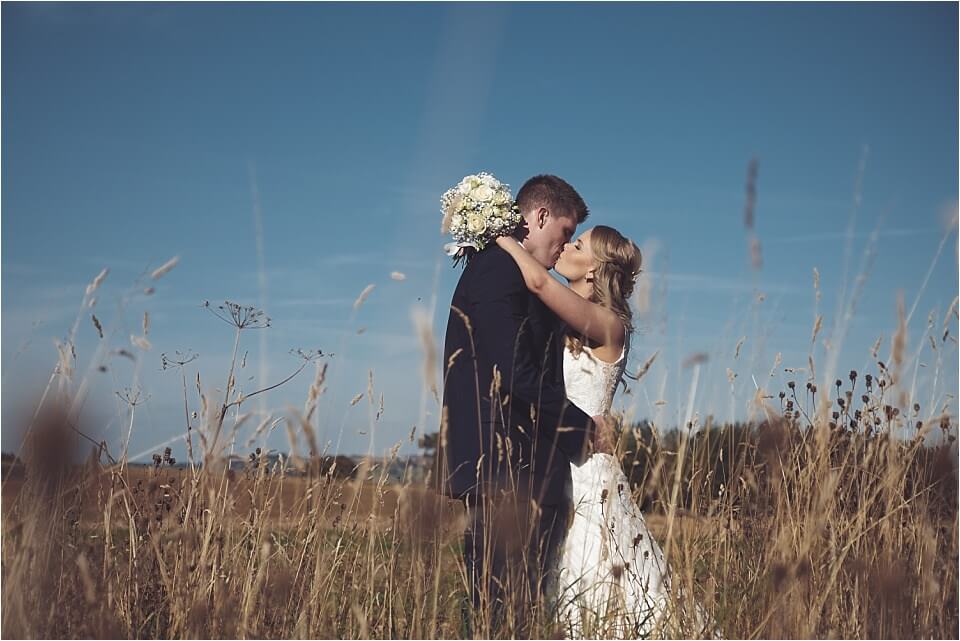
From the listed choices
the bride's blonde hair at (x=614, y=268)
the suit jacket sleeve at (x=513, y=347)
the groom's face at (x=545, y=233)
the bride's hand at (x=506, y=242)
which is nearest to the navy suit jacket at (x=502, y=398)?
the suit jacket sleeve at (x=513, y=347)

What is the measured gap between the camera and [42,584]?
3402 millimetres

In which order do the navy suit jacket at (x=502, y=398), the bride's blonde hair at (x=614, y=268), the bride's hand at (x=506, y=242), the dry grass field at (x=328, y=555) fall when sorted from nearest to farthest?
1. the dry grass field at (x=328, y=555)
2. the navy suit jacket at (x=502, y=398)
3. the bride's hand at (x=506, y=242)
4. the bride's blonde hair at (x=614, y=268)

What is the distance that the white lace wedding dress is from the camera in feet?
12.1

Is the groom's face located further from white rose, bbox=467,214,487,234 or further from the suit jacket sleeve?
the suit jacket sleeve

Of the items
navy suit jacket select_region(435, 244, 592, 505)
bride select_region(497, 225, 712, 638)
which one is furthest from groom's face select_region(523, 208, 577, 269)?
navy suit jacket select_region(435, 244, 592, 505)

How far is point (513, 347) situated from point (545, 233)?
3.06 feet

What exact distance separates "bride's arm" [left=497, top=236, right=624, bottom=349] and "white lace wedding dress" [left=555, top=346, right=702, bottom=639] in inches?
6.5

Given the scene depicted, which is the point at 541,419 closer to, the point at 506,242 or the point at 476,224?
the point at 506,242

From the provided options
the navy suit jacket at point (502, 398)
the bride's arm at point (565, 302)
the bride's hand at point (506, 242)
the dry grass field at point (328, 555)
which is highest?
the bride's hand at point (506, 242)

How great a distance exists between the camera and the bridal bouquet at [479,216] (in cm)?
449

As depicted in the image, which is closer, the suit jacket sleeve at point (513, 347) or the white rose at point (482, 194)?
the suit jacket sleeve at point (513, 347)

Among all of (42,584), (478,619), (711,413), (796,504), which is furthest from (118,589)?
(796,504)

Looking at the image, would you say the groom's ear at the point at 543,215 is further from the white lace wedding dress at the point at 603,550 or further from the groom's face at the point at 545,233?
the white lace wedding dress at the point at 603,550

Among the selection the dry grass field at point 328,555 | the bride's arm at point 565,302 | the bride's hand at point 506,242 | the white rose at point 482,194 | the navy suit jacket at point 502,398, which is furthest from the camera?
the white rose at point 482,194
